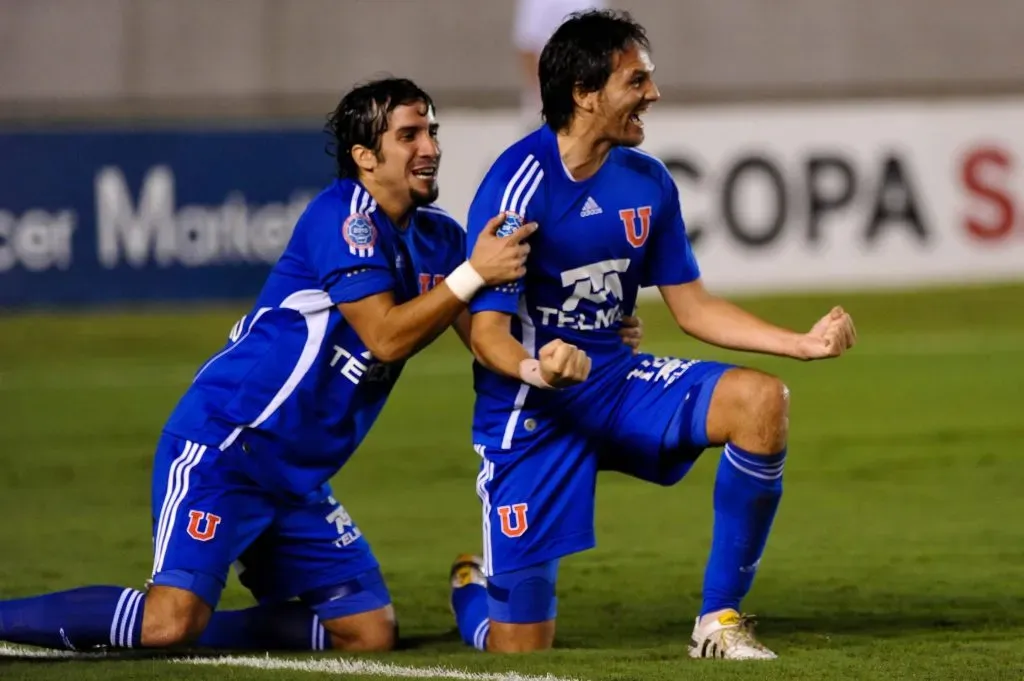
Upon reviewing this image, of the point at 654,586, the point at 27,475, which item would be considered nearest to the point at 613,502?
the point at 654,586

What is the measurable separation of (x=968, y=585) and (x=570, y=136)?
2102 mm

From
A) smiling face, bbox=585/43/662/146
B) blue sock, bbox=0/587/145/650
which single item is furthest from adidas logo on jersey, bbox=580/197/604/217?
blue sock, bbox=0/587/145/650

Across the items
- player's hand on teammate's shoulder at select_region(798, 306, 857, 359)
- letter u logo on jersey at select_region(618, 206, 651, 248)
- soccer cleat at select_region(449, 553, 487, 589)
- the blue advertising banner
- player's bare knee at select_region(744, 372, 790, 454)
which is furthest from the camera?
the blue advertising banner

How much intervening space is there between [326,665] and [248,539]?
0.49 metres

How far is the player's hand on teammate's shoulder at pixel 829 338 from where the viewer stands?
4938 mm

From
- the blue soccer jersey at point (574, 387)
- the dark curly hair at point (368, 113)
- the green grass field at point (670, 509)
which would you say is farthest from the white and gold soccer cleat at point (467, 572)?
the dark curly hair at point (368, 113)

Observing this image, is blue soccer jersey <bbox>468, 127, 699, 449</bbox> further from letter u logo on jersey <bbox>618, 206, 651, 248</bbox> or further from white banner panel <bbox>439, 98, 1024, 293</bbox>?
white banner panel <bbox>439, 98, 1024, 293</bbox>

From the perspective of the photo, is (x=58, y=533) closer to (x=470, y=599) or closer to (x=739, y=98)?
(x=470, y=599)

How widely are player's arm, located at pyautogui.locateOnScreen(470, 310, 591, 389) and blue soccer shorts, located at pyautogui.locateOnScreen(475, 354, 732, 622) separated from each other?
0.24 meters

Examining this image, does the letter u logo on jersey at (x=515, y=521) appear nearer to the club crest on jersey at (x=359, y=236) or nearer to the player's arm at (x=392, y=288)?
the player's arm at (x=392, y=288)

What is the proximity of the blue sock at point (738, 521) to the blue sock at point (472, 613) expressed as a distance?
78 centimetres

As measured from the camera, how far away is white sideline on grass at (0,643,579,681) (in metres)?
4.83

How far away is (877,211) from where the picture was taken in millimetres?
13766

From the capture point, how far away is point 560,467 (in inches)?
214
